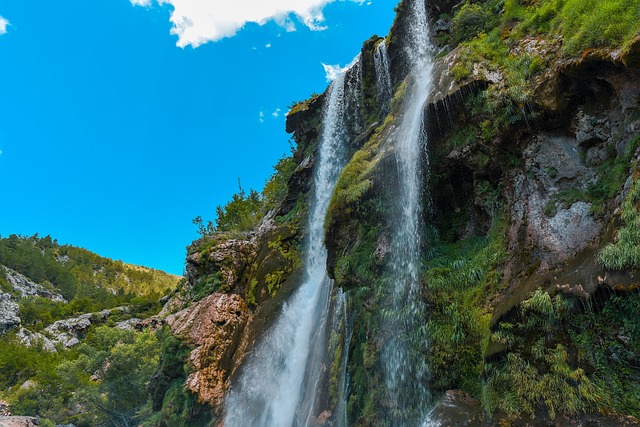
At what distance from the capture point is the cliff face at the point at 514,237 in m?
6.73

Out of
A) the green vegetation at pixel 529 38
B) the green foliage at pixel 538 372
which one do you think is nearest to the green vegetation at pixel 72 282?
the green vegetation at pixel 529 38

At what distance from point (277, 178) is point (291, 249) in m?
17.2

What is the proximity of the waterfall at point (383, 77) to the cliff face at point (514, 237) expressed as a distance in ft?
18.1

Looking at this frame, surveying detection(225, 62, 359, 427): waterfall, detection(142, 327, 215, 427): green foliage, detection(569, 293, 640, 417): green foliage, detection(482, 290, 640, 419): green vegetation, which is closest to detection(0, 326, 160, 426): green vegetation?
detection(142, 327, 215, 427): green foliage

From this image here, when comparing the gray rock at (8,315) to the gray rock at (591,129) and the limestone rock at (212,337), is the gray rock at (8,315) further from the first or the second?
the gray rock at (591,129)

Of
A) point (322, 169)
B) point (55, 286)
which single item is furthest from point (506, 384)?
point (55, 286)

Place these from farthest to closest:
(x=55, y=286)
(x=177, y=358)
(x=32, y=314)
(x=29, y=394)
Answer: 1. (x=55, y=286)
2. (x=32, y=314)
3. (x=29, y=394)
4. (x=177, y=358)

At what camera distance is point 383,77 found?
900 inches

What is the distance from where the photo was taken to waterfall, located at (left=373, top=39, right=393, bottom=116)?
22.2 meters

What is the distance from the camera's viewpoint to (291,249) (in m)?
22.8

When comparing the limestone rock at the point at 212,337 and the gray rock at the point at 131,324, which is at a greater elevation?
the gray rock at the point at 131,324

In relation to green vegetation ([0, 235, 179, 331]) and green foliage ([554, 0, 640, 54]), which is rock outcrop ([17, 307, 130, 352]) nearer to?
green vegetation ([0, 235, 179, 331])

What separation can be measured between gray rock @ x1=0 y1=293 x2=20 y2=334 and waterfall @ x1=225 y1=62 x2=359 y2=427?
61974 mm

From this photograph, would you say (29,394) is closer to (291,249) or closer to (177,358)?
(177,358)
